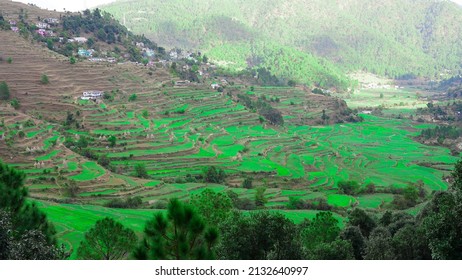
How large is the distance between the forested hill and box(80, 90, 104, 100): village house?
5666cm

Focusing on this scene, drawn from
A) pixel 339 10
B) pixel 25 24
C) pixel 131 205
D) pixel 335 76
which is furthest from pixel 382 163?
pixel 339 10

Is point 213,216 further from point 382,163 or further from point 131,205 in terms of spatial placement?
point 382,163

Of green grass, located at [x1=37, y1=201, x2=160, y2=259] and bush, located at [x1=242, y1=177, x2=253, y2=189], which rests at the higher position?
green grass, located at [x1=37, y1=201, x2=160, y2=259]

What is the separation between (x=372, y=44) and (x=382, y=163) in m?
120

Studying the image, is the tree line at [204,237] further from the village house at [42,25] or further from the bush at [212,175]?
the village house at [42,25]

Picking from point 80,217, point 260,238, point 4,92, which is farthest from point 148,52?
point 260,238

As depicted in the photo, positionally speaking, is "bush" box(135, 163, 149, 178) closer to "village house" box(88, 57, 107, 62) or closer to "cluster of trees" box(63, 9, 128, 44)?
"village house" box(88, 57, 107, 62)

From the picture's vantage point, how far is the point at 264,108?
49469 mm

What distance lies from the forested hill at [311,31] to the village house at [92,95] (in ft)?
186

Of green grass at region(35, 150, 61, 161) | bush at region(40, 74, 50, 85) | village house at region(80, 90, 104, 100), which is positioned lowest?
green grass at region(35, 150, 61, 161)

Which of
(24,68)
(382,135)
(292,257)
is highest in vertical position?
(292,257)

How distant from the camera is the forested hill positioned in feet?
374

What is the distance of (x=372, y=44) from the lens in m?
147

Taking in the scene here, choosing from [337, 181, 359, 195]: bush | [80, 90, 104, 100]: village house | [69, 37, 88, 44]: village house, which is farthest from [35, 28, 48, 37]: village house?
[337, 181, 359, 195]: bush
